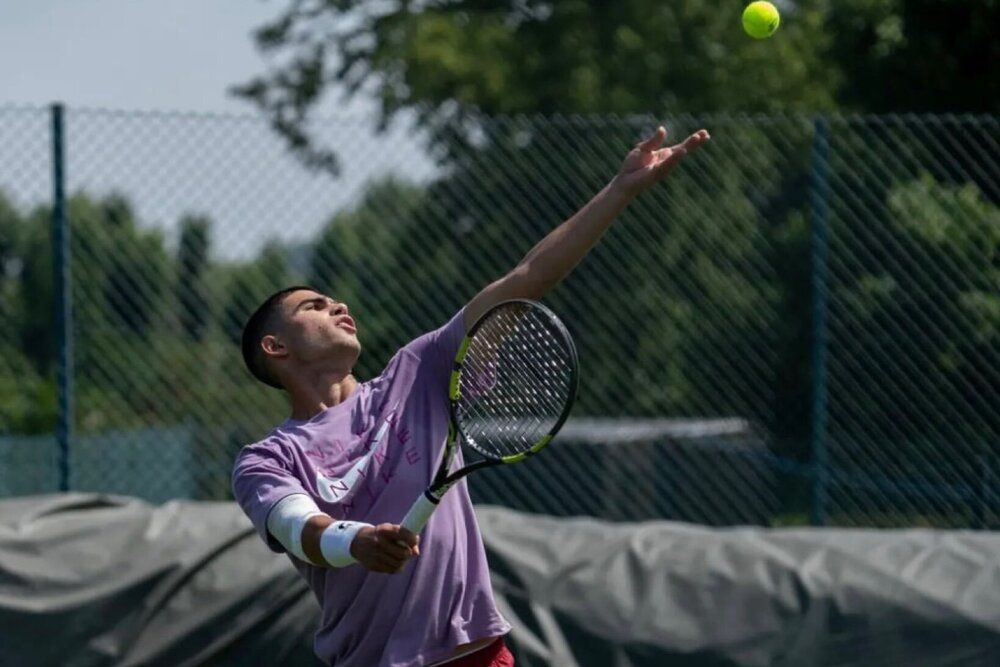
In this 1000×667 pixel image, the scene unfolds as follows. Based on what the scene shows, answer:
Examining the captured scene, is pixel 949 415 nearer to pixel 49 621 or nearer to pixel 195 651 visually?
pixel 195 651

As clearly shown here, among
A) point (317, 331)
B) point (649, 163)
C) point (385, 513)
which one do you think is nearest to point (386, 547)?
point (385, 513)

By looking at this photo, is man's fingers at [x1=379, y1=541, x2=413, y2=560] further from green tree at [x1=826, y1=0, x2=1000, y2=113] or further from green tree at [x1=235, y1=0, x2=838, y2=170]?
green tree at [x1=235, y1=0, x2=838, y2=170]

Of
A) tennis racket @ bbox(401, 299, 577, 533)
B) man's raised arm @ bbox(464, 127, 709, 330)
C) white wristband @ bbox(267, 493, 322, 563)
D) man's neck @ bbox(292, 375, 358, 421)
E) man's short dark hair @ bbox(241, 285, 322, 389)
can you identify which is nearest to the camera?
white wristband @ bbox(267, 493, 322, 563)

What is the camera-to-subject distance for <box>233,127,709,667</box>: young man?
3.63m

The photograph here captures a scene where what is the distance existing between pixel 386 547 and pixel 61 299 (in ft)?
12.1

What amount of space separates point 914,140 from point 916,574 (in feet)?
7.37

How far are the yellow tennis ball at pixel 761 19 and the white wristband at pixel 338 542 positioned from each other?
230cm

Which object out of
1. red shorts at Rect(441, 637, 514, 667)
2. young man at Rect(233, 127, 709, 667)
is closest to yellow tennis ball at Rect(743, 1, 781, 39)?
young man at Rect(233, 127, 709, 667)

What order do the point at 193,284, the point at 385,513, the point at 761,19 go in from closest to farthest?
the point at 385,513, the point at 761,19, the point at 193,284

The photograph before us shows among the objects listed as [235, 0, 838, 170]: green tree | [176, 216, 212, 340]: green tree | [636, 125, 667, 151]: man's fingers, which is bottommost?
[636, 125, 667, 151]: man's fingers

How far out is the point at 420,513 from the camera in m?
3.29

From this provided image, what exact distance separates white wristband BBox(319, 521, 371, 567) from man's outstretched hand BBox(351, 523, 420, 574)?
40mm

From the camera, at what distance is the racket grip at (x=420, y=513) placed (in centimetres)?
329

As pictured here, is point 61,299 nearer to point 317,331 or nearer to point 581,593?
point 581,593
